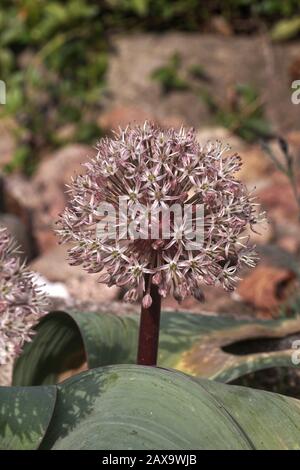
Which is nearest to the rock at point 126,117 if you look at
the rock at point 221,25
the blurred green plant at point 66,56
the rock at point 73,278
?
the blurred green plant at point 66,56

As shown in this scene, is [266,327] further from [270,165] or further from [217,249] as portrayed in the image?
[270,165]

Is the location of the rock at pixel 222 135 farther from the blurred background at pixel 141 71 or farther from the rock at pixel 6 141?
the rock at pixel 6 141

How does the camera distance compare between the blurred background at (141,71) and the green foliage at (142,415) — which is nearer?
the green foliage at (142,415)

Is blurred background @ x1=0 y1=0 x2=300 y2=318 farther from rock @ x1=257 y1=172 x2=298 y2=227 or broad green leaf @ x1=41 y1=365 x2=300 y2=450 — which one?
broad green leaf @ x1=41 y1=365 x2=300 y2=450

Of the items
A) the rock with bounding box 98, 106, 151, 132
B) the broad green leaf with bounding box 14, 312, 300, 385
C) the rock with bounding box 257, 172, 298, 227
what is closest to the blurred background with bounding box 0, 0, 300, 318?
the rock with bounding box 98, 106, 151, 132

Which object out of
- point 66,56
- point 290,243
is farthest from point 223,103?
point 290,243

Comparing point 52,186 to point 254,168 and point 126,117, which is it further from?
point 254,168

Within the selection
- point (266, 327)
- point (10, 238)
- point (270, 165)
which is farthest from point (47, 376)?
point (270, 165)
